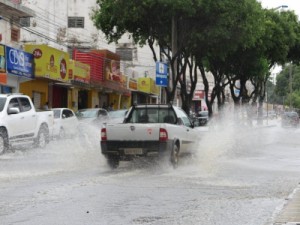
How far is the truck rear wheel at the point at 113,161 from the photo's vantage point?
14.3 meters

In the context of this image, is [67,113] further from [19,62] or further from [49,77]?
[49,77]

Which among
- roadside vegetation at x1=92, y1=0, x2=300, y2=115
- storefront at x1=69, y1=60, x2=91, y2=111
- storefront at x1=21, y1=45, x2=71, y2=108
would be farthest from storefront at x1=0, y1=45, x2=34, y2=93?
storefront at x1=69, y1=60, x2=91, y2=111

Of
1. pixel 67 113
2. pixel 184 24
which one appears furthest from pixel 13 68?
pixel 184 24

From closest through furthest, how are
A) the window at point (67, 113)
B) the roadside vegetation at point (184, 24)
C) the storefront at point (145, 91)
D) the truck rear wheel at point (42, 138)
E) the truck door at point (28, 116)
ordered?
1. the truck door at point (28, 116)
2. the truck rear wheel at point (42, 138)
3. the window at point (67, 113)
4. the roadside vegetation at point (184, 24)
5. the storefront at point (145, 91)

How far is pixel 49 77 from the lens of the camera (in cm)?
3259

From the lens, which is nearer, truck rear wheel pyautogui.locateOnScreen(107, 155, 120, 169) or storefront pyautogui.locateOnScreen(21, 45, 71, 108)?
truck rear wheel pyautogui.locateOnScreen(107, 155, 120, 169)

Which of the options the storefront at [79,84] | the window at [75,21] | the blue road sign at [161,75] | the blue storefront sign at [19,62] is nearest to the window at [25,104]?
the blue storefront sign at [19,62]

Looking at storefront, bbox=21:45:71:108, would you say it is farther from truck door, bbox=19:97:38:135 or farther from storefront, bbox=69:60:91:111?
truck door, bbox=19:97:38:135

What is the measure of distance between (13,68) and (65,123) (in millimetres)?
5742

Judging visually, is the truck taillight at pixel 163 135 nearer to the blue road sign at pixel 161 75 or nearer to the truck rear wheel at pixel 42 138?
the truck rear wheel at pixel 42 138

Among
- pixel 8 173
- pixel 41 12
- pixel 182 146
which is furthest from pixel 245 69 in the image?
pixel 8 173

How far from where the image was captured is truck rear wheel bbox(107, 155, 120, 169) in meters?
14.3

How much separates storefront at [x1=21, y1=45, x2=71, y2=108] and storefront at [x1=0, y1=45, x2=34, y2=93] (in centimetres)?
97

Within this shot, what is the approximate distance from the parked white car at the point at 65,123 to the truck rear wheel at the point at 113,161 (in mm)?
9422
